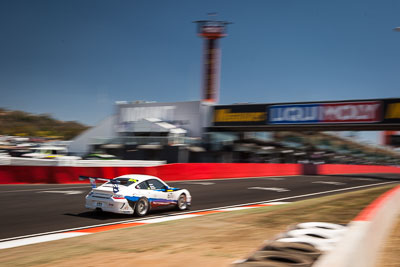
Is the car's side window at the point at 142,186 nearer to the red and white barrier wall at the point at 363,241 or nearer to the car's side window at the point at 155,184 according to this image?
the car's side window at the point at 155,184

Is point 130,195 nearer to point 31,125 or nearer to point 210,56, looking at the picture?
point 210,56

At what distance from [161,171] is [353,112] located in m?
19.7

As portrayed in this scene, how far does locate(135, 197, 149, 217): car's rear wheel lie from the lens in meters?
11.1

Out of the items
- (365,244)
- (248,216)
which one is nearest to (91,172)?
(248,216)

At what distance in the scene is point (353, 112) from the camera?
36.4 meters

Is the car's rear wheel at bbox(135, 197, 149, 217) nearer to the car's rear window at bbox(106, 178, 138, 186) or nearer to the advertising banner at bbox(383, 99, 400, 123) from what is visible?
the car's rear window at bbox(106, 178, 138, 186)

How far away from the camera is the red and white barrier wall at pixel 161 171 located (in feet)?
65.5

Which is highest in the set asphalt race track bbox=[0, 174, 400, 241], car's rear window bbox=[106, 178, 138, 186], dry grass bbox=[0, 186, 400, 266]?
car's rear window bbox=[106, 178, 138, 186]

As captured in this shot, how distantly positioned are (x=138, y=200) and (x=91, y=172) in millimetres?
11444

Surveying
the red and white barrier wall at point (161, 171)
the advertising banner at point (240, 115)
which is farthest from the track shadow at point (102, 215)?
the advertising banner at point (240, 115)

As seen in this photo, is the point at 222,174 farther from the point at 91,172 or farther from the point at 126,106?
the point at 126,106

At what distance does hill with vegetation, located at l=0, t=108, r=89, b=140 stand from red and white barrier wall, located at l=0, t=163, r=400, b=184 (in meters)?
75.2

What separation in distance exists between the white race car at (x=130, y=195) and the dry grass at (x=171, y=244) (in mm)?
1493

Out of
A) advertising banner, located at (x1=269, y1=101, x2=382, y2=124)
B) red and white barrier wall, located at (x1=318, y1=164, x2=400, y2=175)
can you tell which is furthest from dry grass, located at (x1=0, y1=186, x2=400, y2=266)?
red and white barrier wall, located at (x1=318, y1=164, x2=400, y2=175)
